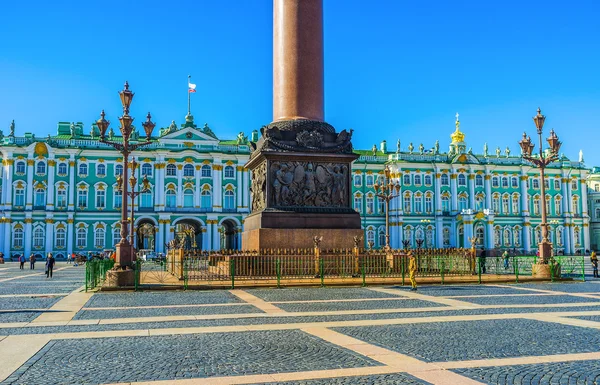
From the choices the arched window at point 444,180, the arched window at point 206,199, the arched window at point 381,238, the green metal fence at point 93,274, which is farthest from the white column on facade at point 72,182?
the green metal fence at point 93,274

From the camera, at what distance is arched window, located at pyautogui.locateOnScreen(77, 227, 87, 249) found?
6650cm

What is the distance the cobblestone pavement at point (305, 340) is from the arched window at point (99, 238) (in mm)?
52404

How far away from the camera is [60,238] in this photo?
66.0 meters

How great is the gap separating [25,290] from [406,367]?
16759mm

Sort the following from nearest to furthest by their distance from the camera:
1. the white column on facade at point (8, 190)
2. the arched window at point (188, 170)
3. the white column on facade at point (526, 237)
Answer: the white column on facade at point (8, 190)
the arched window at point (188, 170)
the white column on facade at point (526, 237)

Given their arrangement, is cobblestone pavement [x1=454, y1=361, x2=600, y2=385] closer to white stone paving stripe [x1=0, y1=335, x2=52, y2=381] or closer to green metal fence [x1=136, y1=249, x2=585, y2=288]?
white stone paving stripe [x1=0, y1=335, x2=52, y2=381]

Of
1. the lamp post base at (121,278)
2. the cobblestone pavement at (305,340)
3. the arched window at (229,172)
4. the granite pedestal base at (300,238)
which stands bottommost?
the cobblestone pavement at (305,340)

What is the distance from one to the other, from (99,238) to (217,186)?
13803 millimetres

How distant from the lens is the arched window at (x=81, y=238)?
66.5 meters

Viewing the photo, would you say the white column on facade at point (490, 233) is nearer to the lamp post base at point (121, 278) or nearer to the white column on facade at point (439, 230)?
the white column on facade at point (439, 230)

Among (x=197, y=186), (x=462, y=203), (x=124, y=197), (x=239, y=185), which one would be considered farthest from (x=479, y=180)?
(x=124, y=197)

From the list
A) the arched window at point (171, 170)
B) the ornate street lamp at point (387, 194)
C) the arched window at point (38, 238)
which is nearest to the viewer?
the ornate street lamp at point (387, 194)

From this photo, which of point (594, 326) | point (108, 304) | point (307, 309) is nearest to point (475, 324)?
point (594, 326)

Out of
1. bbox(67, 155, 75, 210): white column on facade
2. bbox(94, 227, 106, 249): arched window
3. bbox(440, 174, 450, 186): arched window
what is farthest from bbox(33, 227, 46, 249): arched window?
bbox(440, 174, 450, 186): arched window
